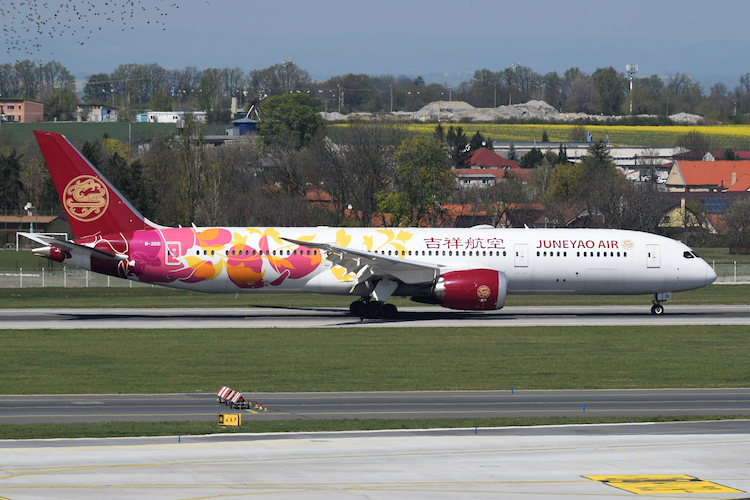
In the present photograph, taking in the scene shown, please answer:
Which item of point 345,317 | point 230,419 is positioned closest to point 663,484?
point 230,419

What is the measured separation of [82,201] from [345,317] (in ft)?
43.0

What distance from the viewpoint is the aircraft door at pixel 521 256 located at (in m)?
44.9

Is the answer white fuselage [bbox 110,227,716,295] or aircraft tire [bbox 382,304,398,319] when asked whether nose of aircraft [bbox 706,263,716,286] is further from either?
aircraft tire [bbox 382,304,398,319]

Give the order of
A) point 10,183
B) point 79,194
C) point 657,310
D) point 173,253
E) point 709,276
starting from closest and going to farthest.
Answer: point 173,253, point 79,194, point 709,276, point 657,310, point 10,183

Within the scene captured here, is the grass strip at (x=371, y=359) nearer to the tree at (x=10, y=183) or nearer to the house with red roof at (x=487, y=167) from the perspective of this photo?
the tree at (x=10, y=183)

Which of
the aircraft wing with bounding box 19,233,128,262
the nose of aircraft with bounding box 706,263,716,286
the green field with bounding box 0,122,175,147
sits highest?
the green field with bounding box 0,122,175,147

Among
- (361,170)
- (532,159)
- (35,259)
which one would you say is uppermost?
(532,159)

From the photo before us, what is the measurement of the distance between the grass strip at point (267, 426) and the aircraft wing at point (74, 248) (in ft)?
72.7

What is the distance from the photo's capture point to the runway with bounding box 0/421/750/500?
52.5 ft

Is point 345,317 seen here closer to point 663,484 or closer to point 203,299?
point 203,299

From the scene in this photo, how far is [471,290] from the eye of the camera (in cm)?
4272

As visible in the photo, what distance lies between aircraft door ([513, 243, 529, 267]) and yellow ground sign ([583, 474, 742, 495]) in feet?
91.3

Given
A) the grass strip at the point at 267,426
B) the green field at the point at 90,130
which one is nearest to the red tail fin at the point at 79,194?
the grass strip at the point at 267,426

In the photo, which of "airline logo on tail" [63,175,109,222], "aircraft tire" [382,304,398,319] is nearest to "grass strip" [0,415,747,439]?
"aircraft tire" [382,304,398,319]
